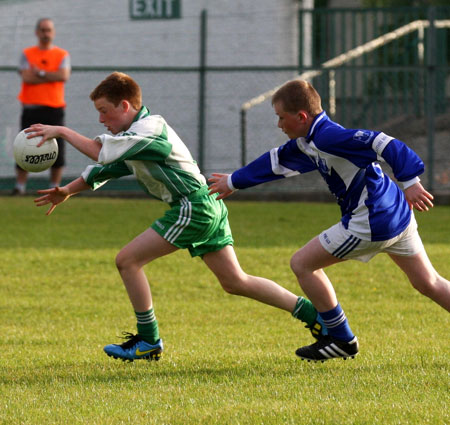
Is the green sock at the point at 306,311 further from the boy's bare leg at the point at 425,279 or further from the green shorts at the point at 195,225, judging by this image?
the boy's bare leg at the point at 425,279

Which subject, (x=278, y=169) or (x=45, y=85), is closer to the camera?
(x=278, y=169)

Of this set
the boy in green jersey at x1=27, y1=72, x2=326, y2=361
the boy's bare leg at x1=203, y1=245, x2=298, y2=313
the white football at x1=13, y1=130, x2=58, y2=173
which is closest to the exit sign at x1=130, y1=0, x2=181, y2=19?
the boy in green jersey at x1=27, y1=72, x2=326, y2=361

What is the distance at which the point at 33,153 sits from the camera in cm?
547

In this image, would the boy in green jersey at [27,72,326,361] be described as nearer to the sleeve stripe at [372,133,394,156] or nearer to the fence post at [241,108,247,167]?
the sleeve stripe at [372,133,394,156]

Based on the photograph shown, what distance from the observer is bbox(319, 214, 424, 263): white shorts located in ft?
16.6

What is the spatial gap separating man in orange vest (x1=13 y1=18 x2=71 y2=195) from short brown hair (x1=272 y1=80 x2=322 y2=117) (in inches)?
315

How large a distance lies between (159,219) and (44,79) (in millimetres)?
7829

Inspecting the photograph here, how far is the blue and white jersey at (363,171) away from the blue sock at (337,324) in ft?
1.67

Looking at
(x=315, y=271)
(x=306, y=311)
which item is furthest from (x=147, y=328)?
(x=315, y=271)

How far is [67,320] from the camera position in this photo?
702cm

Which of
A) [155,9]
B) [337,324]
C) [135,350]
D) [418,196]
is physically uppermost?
[155,9]

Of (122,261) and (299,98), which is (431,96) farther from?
(122,261)

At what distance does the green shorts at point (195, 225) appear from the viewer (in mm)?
5461

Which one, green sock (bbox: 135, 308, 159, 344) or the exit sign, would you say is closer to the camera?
green sock (bbox: 135, 308, 159, 344)
